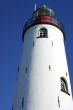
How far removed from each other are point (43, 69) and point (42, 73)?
52 centimetres

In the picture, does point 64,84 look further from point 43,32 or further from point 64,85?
point 43,32

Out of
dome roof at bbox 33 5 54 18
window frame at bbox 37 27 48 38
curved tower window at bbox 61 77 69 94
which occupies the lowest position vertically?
curved tower window at bbox 61 77 69 94

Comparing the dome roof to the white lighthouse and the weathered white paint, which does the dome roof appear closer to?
Answer: the white lighthouse

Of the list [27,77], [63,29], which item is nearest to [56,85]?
[27,77]

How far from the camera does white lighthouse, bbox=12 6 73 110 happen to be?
24.2m

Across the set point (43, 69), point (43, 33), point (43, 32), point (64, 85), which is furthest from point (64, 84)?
point (43, 32)

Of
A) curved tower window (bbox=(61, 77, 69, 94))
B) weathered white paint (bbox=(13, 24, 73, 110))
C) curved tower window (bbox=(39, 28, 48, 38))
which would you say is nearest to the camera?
weathered white paint (bbox=(13, 24, 73, 110))

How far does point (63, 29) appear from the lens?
32.0 meters

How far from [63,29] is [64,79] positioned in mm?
7409

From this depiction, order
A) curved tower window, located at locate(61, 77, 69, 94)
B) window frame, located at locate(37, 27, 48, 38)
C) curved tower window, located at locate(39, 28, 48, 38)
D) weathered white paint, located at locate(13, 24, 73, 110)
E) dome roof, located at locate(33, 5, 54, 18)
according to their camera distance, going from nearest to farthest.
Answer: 1. weathered white paint, located at locate(13, 24, 73, 110)
2. curved tower window, located at locate(61, 77, 69, 94)
3. window frame, located at locate(37, 27, 48, 38)
4. curved tower window, located at locate(39, 28, 48, 38)
5. dome roof, located at locate(33, 5, 54, 18)

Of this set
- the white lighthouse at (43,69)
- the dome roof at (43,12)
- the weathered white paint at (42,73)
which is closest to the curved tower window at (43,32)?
the white lighthouse at (43,69)

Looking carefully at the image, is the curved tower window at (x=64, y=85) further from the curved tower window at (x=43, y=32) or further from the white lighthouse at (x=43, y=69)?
the curved tower window at (x=43, y=32)

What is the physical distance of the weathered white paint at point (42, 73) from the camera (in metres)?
24.1

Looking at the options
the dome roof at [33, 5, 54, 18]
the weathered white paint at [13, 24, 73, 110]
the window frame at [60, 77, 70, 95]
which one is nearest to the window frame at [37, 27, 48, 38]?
the weathered white paint at [13, 24, 73, 110]
